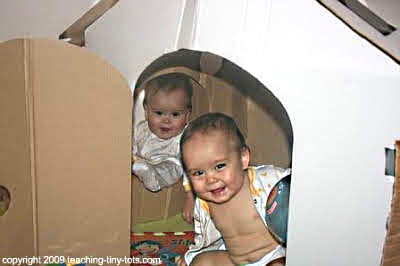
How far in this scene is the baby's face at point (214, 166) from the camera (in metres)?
1.08

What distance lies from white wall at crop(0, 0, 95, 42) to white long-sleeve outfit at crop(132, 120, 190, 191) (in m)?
0.47

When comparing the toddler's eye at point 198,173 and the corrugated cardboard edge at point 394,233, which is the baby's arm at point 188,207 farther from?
the corrugated cardboard edge at point 394,233

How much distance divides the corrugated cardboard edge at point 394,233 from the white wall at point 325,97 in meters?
0.04

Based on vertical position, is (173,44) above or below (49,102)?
above

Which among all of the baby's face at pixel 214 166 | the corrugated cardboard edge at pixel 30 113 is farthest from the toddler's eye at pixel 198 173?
the corrugated cardboard edge at pixel 30 113

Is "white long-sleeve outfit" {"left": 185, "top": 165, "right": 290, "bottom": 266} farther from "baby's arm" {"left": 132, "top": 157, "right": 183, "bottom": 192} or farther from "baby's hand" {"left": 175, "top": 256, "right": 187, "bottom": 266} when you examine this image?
"baby's arm" {"left": 132, "top": 157, "right": 183, "bottom": 192}

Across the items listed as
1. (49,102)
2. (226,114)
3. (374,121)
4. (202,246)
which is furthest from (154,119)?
(374,121)

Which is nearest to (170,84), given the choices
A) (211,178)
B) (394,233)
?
(211,178)

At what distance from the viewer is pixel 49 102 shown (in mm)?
798

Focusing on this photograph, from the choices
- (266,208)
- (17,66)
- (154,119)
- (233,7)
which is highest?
(233,7)

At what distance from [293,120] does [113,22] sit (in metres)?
0.37

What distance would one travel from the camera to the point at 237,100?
126cm

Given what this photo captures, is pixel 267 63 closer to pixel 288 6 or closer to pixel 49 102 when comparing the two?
pixel 288 6

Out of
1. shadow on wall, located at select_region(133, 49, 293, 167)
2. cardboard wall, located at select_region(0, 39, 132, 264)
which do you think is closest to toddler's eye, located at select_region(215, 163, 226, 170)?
shadow on wall, located at select_region(133, 49, 293, 167)
